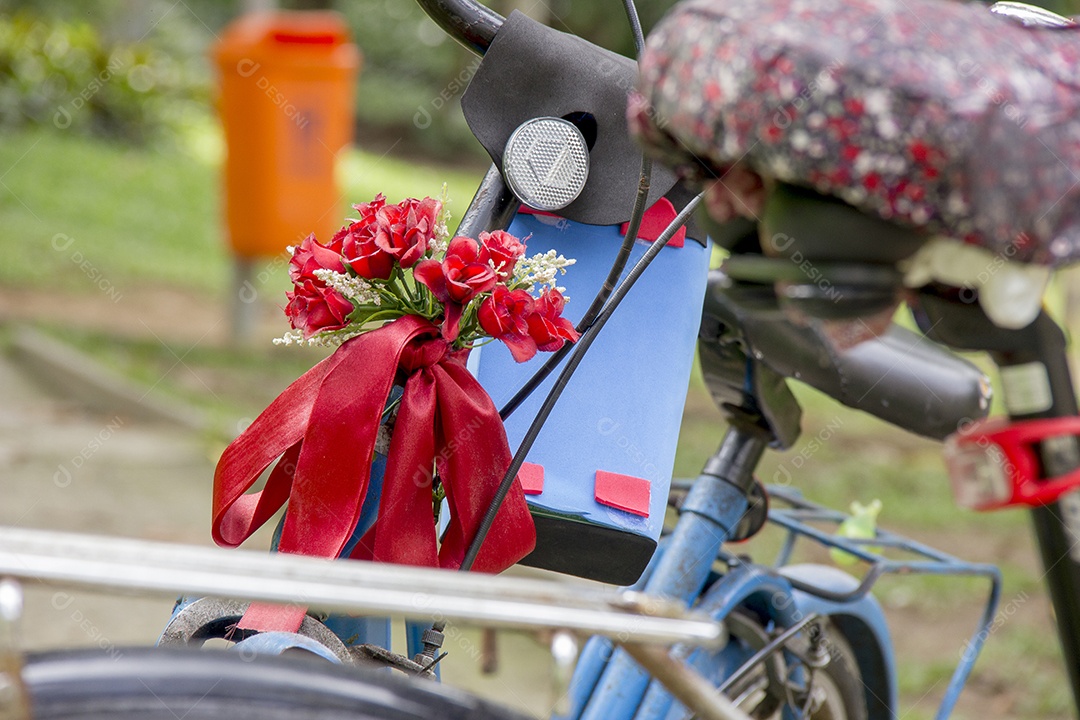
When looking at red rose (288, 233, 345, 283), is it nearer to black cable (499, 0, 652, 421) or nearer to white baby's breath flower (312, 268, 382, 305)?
white baby's breath flower (312, 268, 382, 305)

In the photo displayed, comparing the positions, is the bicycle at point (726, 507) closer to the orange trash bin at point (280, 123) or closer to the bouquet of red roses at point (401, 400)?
the bouquet of red roses at point (401, 400)

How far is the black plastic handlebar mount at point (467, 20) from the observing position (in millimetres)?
1502

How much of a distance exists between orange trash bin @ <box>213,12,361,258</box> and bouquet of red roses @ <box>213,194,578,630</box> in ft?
15.1

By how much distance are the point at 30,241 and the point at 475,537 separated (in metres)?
7.35

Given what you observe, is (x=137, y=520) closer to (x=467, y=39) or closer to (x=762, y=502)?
(x=762, y=502)

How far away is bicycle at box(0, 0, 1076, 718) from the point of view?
1450mm

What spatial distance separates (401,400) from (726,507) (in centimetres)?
74

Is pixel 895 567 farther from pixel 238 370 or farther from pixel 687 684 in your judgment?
pixel 238 370

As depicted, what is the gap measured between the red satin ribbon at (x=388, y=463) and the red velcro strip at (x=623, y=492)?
12cm

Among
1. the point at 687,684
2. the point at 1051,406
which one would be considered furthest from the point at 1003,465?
the point at 687,684

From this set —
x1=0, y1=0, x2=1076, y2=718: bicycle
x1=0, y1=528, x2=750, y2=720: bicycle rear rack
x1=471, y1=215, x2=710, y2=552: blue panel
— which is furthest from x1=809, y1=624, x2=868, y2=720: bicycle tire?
x1=0, y1=528, x2=750, y2=720: bicycle rear rack

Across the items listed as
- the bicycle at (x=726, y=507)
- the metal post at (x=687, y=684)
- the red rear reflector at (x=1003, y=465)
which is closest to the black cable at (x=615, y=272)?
the bicycle at (x=726, y=507)

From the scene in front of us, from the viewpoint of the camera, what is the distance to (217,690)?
0.82 metres

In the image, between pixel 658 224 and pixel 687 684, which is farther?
pixel 658 224
